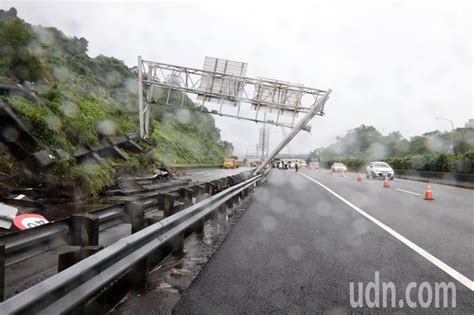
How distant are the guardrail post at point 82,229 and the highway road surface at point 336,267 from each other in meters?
1.07

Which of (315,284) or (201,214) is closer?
(315,284)

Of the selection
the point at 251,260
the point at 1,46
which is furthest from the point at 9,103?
the point at 1,46

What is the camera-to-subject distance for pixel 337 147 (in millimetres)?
171750

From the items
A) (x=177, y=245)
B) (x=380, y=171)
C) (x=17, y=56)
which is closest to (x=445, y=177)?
(x=380, y=171)

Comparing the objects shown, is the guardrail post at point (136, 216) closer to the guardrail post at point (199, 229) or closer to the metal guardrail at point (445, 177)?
the guardrail post at point (199, 229)

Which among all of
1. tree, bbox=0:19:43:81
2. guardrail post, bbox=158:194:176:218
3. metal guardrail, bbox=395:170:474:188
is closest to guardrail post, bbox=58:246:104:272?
guardrail post, bbox=158:194:176:218

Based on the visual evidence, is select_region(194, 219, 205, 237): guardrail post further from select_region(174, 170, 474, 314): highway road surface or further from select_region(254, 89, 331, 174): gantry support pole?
select_region(254, 89, 331, 174): gantry support pole

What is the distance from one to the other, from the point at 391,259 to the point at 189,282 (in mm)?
2841

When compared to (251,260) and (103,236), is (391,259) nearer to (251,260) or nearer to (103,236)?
(251,260)

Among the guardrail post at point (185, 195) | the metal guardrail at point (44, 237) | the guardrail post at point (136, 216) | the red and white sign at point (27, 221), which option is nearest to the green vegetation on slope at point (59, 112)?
the red and white sign at point (27, 221)

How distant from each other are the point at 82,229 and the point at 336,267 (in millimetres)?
3069

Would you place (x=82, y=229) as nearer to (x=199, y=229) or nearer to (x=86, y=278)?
(x=86, y=278)

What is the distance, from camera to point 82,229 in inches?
161

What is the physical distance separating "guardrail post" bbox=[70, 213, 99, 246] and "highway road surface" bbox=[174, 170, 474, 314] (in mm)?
1065
